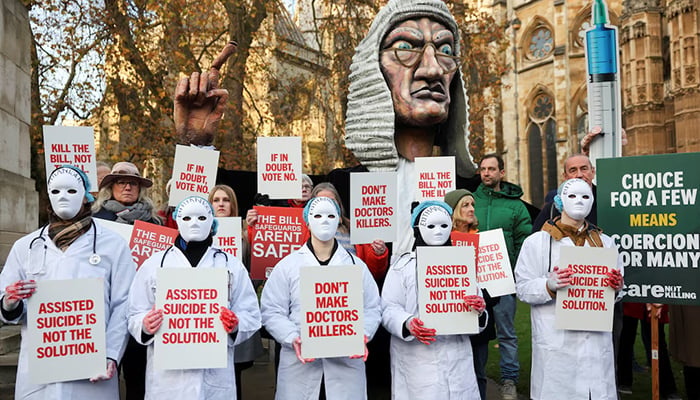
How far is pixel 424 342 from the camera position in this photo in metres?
4.11

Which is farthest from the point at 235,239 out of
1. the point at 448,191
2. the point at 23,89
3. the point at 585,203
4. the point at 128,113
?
the point at 128,113

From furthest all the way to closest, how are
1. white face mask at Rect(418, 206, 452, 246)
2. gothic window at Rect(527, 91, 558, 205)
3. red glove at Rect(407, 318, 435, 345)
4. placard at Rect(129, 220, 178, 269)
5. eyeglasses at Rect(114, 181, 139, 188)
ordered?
gothic window at Rect(527, 91, 558, 205), eyeglasses at Rect(114, 181, 139, 188), placard at Rect(129, 220, 178, 269), white face mask at Rect(418, 206, 452, 246), red glove at Rect(407, 318, 435, 345)

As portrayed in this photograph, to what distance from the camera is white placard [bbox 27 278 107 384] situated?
3652mm

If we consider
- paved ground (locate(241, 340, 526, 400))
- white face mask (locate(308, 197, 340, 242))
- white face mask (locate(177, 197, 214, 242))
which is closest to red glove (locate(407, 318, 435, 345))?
white face mask (locate(308, 197, 340, 242))

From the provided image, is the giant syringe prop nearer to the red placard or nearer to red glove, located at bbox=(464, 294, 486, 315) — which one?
the red placard

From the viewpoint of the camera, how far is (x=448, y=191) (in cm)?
555

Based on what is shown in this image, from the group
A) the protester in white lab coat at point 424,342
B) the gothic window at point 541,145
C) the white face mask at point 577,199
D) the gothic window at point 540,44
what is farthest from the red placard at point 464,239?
the gothic window at point 540,44

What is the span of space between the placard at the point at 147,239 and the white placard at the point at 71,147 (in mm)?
919

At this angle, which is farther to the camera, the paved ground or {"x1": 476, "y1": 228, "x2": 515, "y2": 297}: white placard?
the paved ground

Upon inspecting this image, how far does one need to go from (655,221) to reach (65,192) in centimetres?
402

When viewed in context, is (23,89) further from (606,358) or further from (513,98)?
(513,98)

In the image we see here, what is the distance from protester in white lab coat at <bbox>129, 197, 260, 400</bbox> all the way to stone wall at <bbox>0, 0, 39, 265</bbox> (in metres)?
3.30

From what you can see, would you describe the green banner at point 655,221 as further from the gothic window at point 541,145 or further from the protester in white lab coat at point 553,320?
the gothic window at point 541,145

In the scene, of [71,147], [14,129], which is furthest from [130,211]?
[14,129]
